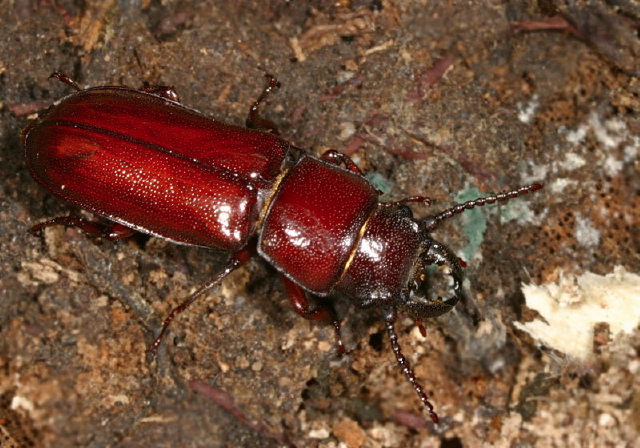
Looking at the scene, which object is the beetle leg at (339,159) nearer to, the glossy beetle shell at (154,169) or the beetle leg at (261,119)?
the glossy beetle shell at (154,169)

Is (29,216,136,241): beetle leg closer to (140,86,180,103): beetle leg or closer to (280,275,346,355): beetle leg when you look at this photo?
(140,86,180,103): beetle leg

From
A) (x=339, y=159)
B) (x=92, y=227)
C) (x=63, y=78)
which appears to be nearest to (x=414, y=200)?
(x=339, y=159)

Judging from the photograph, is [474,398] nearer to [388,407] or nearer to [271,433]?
[388,407]

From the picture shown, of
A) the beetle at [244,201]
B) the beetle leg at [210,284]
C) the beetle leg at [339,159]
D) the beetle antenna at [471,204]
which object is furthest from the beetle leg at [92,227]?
the beetle antenna at [471,204]

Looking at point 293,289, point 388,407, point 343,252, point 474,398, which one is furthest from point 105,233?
point 474,398

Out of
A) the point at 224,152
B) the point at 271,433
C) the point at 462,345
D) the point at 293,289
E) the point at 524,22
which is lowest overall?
the point at 271,433

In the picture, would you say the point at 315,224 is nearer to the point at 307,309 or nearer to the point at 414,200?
the point at 307,309

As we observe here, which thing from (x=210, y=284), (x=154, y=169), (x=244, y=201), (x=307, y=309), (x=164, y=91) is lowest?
(x=307, y=309)
